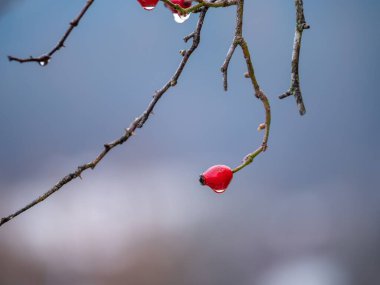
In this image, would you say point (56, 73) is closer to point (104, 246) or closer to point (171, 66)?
point (171, 66)

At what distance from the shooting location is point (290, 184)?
5777 millimetres

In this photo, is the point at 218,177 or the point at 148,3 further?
the point at 218,177

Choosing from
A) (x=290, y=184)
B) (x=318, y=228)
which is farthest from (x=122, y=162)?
(x=318, y=228)

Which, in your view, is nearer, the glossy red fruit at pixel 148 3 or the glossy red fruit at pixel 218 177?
the glossy red fruit at pixel 148 3

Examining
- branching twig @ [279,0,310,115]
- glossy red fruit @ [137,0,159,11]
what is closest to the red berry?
glossy red fruit @ [137,0,159,11]

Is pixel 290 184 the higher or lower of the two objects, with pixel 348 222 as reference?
higher

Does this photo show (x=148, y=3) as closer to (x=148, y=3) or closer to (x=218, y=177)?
(x=148, y=3)

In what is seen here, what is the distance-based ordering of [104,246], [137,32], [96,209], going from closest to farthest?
[104,246] < [96,209] < [137,32]

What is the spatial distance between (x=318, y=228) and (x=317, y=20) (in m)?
3.00

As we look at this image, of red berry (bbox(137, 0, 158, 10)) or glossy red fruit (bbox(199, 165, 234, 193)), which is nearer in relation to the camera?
red berry (bbox(137, 0, 158, 10))

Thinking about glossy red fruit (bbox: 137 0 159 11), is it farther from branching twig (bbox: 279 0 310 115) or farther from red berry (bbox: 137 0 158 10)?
branching twig (bbox: 279 0 310 115)

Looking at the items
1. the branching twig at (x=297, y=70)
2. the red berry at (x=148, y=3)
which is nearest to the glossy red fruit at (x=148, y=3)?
the red berry at (x=148, y=3)

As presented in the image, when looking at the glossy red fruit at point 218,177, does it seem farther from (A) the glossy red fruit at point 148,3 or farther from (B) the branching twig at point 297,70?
(A) the glossy red fruit at point 148,3

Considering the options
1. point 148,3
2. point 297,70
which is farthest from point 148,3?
point 297,70
